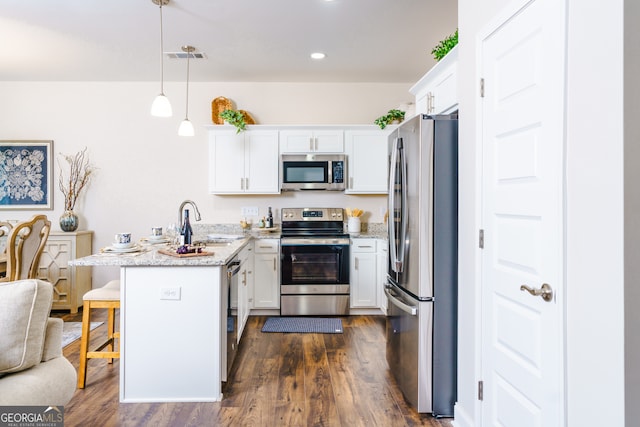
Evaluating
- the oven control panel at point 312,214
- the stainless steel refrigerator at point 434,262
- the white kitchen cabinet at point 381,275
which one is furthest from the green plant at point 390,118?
the stainless steel refrigerator at point 434,262

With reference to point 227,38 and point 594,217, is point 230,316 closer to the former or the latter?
point 594,217

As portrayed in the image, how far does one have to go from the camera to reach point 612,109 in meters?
1.05

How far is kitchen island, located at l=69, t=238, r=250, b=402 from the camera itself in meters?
2.33

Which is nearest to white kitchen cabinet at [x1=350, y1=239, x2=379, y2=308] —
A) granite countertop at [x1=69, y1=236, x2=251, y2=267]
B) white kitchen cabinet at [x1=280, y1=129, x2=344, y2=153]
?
white kitchen cabinet at [x1=280, y1=129, x2=344, y2=153]

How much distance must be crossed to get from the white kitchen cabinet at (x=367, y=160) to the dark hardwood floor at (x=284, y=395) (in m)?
1.83

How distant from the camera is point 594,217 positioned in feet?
3.71

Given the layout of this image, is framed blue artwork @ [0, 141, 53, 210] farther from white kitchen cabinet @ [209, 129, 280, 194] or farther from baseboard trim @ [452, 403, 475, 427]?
baseboard trim @ [452, 403, 475, 427]

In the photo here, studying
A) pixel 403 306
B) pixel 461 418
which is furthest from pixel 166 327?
pixel 461 418

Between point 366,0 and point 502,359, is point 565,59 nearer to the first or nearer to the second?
point 502,359

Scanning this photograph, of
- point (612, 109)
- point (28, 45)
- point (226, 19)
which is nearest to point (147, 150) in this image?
point (28, 45)

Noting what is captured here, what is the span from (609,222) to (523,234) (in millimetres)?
453

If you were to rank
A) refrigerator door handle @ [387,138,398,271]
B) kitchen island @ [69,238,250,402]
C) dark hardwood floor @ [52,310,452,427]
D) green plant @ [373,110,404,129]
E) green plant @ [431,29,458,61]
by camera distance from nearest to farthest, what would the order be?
dark hardwood floor @ [52,310,452,427], kitchen island @ [69,238,250,402], green plant @ [431,29,458,61], refrigerator door handle @ [387,138,398,271], green plant @ [373,110,404,129]

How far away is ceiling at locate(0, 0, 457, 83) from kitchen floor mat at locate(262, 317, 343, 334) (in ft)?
8.86

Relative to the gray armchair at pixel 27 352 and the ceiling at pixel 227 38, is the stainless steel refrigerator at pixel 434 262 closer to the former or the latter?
the ceiling at pixel 227 38
